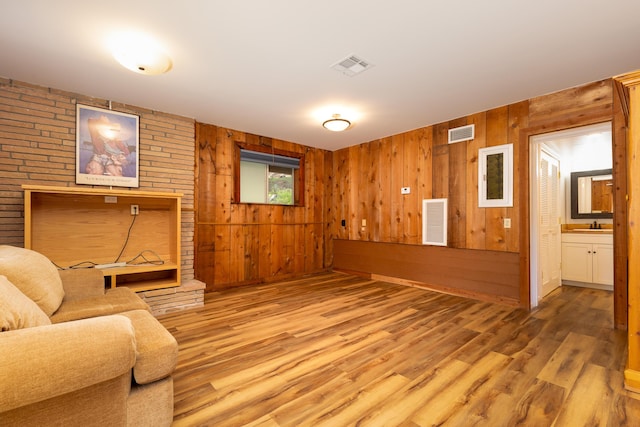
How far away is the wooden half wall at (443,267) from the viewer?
3666mm

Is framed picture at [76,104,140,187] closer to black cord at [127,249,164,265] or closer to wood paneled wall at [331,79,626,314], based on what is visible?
black cord at [127,249,164,265]

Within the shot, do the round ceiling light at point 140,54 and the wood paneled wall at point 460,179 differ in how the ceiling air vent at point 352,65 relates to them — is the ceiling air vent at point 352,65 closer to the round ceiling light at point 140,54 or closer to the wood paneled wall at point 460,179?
the round ceiling light at point 140,54

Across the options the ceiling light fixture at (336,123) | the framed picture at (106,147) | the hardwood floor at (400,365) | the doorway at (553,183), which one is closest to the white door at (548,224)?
the doorway at (553,183)

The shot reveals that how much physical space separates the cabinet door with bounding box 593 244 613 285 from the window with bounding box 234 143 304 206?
4.98 metres

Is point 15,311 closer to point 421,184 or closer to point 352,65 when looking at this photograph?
point 352,65

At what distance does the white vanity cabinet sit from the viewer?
4297mm

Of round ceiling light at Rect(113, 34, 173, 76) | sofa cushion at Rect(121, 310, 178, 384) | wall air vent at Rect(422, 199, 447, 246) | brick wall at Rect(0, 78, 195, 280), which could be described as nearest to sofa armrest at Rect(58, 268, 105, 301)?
brick wall at Rect(0, 78, 195, 280)

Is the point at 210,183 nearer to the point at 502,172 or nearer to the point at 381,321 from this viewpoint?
the point at 381,321

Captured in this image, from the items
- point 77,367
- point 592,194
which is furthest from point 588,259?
point 77,367

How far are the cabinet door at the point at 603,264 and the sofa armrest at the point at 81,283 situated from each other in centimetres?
652

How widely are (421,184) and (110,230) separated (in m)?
4.50

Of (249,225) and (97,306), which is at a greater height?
(249,225)

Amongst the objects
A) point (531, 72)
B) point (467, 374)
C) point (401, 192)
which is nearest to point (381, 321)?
point (467, 374)

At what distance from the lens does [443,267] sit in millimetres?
4281
